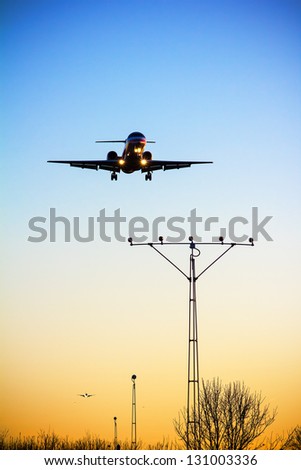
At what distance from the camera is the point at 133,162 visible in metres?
90.7

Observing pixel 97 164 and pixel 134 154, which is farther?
pixel 97 164

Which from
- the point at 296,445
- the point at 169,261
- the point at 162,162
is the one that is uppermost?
the point at 162,162

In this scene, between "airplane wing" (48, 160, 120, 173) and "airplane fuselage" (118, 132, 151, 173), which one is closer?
"airplane fuselage" (118, 132, 151, 173)

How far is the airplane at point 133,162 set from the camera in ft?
297

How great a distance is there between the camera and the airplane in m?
90.6

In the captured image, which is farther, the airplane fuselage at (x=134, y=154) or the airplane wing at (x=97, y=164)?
the airplane wing at (x=97, y=164)
